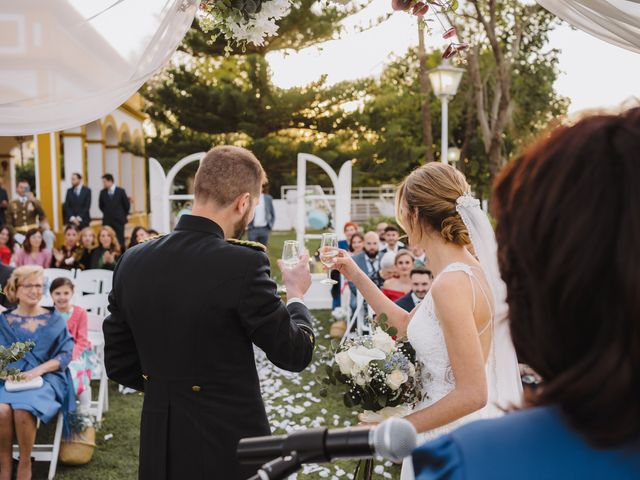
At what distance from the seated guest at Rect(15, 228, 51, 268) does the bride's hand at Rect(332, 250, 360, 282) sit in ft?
27.0

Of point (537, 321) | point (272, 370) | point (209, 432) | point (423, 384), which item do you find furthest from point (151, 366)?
point (272, 370)

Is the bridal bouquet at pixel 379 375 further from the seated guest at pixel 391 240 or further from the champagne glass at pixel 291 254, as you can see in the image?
the seated guest at pixel 391 240

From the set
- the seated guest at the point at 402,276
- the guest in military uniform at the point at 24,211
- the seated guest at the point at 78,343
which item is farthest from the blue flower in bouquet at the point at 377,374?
the guest in military uniform at the point at 24,211

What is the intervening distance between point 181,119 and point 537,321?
63.7 ft

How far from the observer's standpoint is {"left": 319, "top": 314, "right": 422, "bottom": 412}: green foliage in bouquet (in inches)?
99.1

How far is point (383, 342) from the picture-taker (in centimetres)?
261

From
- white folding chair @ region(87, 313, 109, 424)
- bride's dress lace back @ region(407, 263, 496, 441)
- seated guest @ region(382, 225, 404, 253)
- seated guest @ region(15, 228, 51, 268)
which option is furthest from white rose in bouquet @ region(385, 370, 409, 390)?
seated guest @ region(15, 228, 51, 268)

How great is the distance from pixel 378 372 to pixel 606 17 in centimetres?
181

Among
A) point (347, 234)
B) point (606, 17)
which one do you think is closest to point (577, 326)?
point (606, 17)

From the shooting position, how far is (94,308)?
743 cm

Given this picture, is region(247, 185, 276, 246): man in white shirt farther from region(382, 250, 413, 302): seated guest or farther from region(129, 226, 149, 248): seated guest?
region(382, 250, 413, 302): seated guest

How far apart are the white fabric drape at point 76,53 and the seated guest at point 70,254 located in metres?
7.32

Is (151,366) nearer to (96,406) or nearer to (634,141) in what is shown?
(634,141)

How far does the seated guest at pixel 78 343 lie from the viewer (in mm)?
5473
